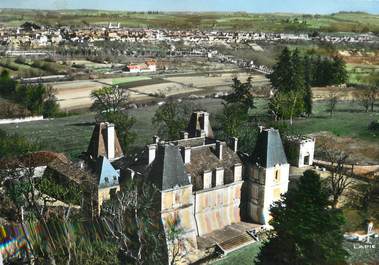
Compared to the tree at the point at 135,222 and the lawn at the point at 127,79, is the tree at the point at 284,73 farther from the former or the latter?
the tree at the point at 135,222

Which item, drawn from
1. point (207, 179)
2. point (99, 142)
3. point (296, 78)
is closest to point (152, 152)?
point (207, 179)

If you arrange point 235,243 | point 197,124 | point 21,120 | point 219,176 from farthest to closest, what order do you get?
point 21,120
point 197,124
point 219,176
point 235,243

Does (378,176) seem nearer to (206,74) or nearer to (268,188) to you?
(268,188)

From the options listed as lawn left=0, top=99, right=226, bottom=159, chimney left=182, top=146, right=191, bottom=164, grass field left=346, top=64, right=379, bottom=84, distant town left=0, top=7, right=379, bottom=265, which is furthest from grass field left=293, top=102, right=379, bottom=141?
chimney left=182, top=146, right=191, bottom=164

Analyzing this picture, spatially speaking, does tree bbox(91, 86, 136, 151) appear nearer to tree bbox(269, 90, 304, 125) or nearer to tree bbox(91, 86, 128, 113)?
tree bbox(91, 86, 128, 113)

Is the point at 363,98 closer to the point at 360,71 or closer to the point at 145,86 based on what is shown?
the point at 360,71

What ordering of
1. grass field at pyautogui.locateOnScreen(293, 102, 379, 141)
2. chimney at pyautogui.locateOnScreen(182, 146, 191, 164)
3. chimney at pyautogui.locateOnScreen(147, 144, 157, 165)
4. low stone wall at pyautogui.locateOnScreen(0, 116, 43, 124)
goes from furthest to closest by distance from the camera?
low stone wall at pyautogui.locateOnScreen(0, 116, 43, 124), grass field at pyautogui.locateOnScreen(293, 102, 379, 141), chimney at pyautogui.locateOnScreen(182, 146, 191, 164), chimney at pyautogui.locateOnScreen(147, 144, 157, 165)

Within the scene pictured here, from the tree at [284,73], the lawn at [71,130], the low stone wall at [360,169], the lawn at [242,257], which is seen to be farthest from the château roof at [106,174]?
the tree at [284,73]

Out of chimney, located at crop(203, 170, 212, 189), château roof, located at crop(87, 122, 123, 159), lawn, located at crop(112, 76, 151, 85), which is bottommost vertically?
lawn, located at crop(112, 76, 151, 85)
